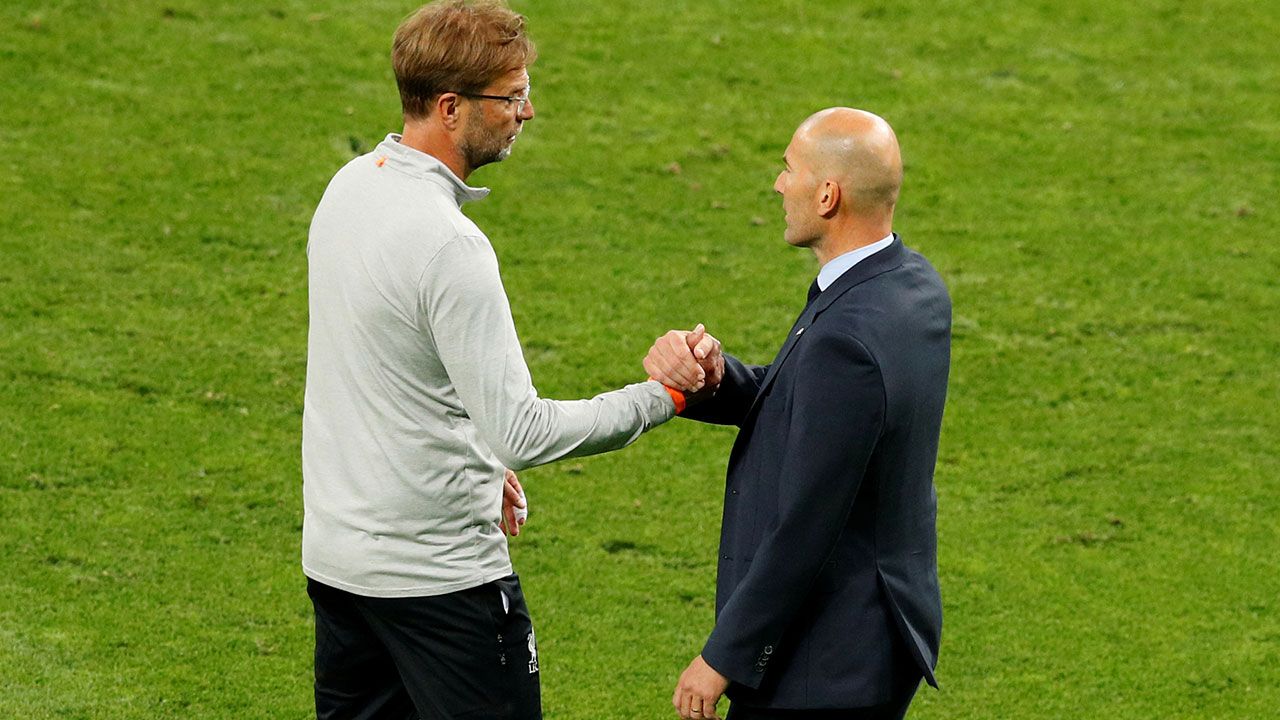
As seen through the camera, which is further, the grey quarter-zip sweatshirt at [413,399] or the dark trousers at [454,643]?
the dark trousers at [454,643]

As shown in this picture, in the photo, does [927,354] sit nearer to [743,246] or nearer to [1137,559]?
[1137,559]

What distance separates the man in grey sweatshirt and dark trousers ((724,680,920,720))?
0.50 meters

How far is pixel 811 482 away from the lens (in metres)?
3.42

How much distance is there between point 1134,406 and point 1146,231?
6.83 ft

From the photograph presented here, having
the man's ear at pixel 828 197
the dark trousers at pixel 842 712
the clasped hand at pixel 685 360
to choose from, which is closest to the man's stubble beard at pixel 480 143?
the clasped hand at pixel 685 360

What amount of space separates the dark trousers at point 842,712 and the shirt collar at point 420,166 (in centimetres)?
129

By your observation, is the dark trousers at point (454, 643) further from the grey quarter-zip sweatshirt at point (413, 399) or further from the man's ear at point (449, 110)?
the man's ear at point (449, 110)

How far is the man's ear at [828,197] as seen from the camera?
140 inches

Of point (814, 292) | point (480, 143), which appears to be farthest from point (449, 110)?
point (814, 292)

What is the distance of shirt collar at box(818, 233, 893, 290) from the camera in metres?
3.61

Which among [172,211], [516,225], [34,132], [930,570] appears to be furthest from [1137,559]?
[34,132]

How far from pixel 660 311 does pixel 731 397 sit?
452 cm

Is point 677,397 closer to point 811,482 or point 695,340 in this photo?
point 695,340

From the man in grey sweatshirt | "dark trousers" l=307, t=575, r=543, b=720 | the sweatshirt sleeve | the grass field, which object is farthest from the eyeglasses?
the grass field
